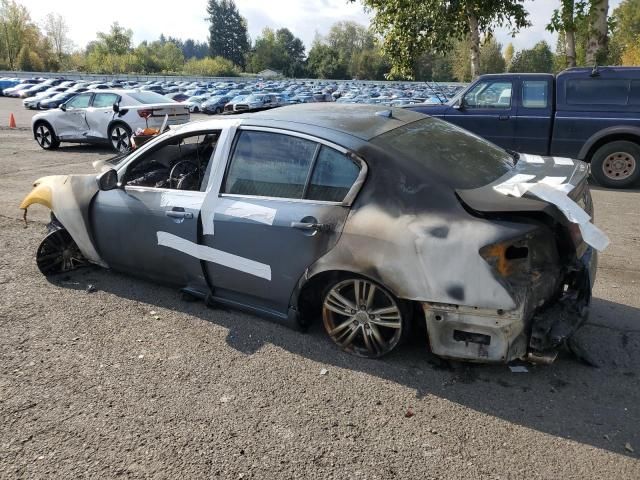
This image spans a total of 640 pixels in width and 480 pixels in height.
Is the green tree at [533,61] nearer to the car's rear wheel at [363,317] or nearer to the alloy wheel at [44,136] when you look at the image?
the alloy wheel at [44,136]

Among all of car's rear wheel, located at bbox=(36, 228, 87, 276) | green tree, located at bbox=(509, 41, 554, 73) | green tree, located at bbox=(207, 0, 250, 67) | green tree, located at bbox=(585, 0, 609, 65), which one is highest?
green tree, located at bbox=(207, 0, 250, 67)

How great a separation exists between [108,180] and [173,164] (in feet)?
1.97

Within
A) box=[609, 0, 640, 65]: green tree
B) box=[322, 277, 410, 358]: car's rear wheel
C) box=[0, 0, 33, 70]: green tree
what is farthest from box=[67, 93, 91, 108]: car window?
box=[0, 0, 33, 70]: green tree

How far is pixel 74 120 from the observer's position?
544 inches

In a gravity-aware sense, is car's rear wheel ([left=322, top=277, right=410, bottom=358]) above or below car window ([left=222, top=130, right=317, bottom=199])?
below

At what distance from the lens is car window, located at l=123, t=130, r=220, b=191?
4.26m

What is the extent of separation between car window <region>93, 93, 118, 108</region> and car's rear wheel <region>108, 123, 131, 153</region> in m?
0.67

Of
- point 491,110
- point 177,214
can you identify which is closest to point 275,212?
point 177,214

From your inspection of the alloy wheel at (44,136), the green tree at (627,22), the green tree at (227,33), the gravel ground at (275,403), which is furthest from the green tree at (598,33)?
the green tree at (227,33)

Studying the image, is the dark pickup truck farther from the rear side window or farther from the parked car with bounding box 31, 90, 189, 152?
the parked car with bounding box 31, 90, 189, 152

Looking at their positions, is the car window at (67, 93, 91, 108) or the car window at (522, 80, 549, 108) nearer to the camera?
the car window at (522, 80, 549, 108)

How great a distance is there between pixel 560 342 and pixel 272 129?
229 centimetres

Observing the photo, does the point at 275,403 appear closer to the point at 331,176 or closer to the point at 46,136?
the point at 331,176

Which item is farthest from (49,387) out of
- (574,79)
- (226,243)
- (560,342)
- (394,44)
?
(394,44)
